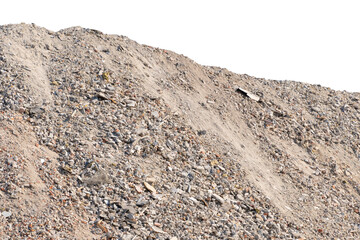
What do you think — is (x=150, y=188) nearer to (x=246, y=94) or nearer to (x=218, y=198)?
(x=218, y=198)

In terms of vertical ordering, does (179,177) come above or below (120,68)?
below

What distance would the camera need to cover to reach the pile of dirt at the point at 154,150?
1241 cm

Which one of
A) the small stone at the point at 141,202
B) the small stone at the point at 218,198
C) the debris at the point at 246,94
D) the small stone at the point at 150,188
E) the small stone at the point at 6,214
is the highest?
the debris at the point at 246,94

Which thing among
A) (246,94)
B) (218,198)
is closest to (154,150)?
(218,198)

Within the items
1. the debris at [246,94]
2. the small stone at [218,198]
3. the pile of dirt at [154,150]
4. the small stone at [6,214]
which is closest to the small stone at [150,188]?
the pile of dirt at [154,150]

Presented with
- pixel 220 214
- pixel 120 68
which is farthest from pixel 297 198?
pixel 120 68

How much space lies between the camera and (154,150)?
14578 millimetres

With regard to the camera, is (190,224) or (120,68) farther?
(120,68)

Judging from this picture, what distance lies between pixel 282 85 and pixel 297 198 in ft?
24.0

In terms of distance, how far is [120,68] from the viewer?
1723 centimetres

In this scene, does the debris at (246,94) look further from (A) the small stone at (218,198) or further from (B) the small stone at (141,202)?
(B) the small stone at (141,202)

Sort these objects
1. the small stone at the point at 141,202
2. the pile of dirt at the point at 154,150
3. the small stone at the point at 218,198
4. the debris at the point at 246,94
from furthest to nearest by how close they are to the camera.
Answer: the debris at the point at 246,94, the small stone at the point at 218,198, the small stone at the point at 141,202, the pile of dirt at the point at 154,150

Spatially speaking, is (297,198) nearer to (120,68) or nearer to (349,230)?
(349,230)

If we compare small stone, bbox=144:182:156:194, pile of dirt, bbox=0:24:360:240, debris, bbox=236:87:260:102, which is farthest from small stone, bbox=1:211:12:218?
debris, bbox=236:87:260:102
